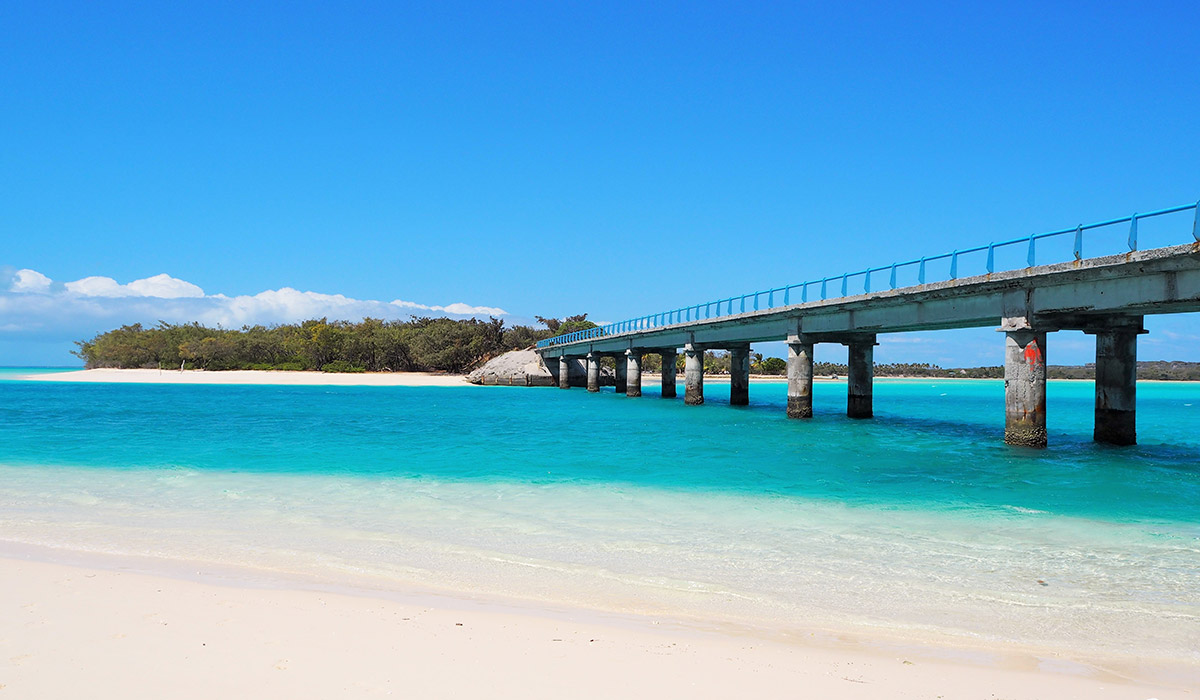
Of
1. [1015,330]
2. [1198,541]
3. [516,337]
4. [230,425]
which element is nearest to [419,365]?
[516,337]

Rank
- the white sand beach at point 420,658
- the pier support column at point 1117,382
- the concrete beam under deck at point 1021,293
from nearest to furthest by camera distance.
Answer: the white sand beach at point 420,658 → the concrete beam under deck at point 1021,293 → the pier support column at point 1117,382

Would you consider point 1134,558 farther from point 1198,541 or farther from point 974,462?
point 974,462

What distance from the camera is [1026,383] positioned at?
25.0 meters

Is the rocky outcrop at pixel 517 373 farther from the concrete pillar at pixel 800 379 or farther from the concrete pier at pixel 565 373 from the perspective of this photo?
the concrete pillar at pixel 800 379

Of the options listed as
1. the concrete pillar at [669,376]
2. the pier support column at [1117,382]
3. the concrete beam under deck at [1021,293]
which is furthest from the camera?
the concrete pillar at [669,376]

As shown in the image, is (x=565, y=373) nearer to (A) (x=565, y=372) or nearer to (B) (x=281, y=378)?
(A) (x=565, y=372)

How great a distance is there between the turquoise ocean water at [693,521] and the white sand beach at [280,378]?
61.6 meters

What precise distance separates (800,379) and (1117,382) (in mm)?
16088

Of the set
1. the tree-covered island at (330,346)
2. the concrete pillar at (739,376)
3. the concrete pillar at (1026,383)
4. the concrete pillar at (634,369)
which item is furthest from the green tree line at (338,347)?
the concrete pillar at (1026,383)

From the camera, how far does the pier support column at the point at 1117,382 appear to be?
87.2 feet

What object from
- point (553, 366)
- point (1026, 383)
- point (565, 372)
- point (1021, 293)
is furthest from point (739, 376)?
point (553, 366)

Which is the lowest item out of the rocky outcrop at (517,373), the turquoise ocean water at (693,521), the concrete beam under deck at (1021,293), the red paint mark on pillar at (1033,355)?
the turquoise ocean water at (693,521)

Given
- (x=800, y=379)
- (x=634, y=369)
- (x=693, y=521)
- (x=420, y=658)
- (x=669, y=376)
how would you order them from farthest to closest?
(x=669, y=376) → (x=634, y=369) → (x=800, y=379) → (x=693, y=521) → (x=420, y=658)

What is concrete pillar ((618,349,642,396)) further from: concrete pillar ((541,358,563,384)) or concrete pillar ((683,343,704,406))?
concrete pillar ((541,358,563,384))
